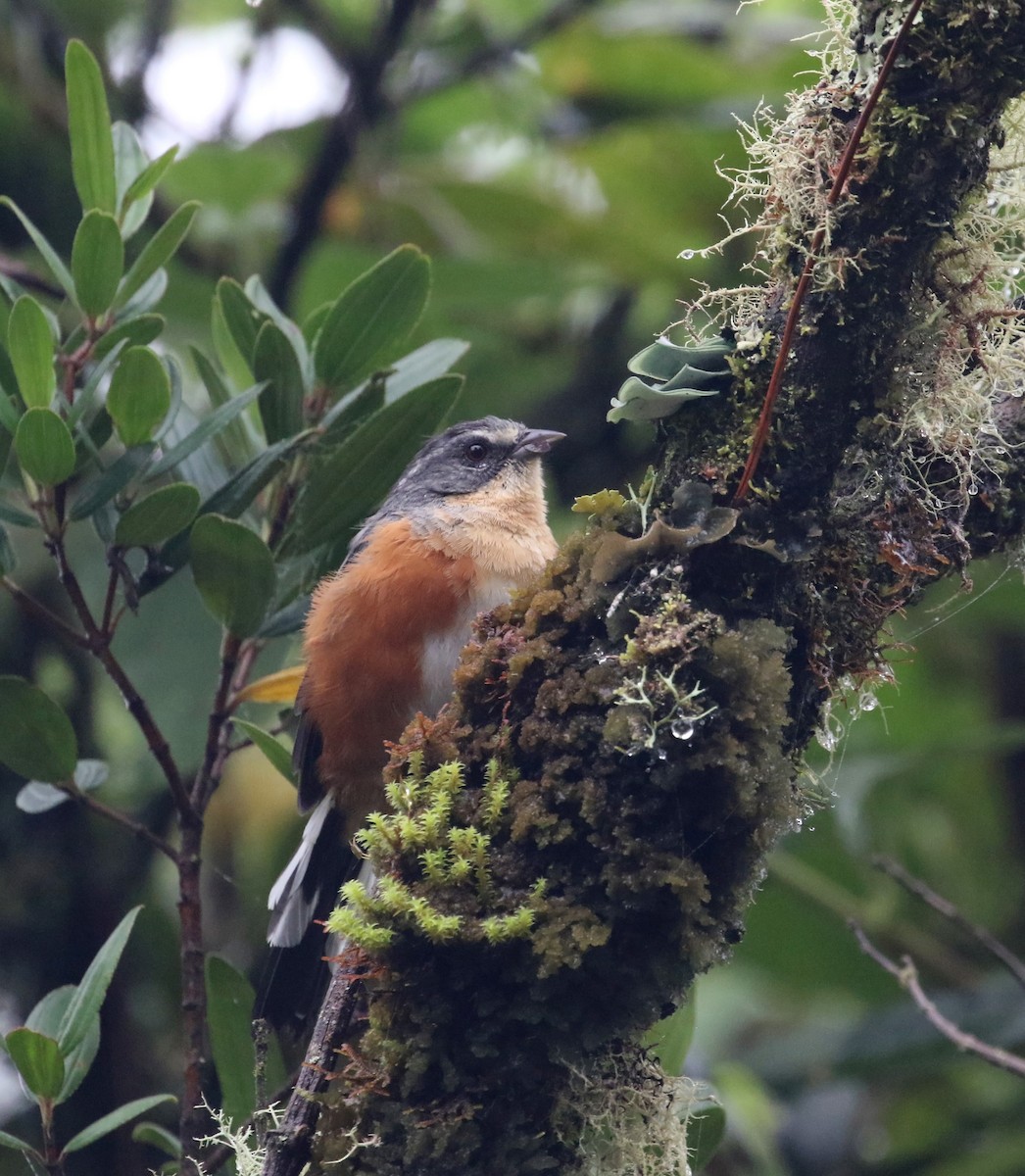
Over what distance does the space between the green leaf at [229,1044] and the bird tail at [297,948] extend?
0.74 ft

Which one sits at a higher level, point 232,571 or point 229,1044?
point 232,571

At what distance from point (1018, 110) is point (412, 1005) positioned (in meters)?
2.01

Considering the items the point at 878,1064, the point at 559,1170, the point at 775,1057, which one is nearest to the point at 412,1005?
the point at 559,1170

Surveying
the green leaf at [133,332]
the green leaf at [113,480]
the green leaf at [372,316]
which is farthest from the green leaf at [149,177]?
the green leaf at [113,480]

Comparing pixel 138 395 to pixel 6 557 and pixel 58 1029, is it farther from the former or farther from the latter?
pixel 58 1029

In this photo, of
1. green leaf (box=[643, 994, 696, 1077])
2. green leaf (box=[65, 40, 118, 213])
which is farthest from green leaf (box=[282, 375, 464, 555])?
green leaf (box=[643, 994, 696, 1077])

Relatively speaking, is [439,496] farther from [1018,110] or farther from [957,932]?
[957,932]

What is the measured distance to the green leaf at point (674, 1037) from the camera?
2.98 m

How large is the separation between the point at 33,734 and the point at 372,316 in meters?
1.30

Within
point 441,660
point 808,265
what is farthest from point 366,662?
point 808,265

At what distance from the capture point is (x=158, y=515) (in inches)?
117

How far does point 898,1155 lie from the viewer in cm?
534

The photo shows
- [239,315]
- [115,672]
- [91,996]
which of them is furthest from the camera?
[239,315]

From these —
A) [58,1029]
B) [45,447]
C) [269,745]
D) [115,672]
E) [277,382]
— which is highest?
[277,382]
